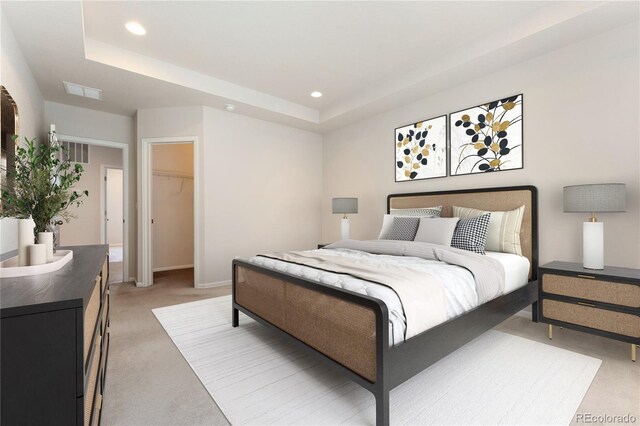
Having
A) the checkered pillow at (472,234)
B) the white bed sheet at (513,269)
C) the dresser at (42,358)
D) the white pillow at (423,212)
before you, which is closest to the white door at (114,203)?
the white pillow at (423,212)

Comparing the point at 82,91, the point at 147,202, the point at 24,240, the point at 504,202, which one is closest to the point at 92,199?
the point at 147,202

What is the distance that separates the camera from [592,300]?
224 centimetres

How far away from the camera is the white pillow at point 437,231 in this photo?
2.98 metres

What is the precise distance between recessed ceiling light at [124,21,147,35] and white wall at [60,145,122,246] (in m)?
4.52

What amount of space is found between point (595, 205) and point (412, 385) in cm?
195

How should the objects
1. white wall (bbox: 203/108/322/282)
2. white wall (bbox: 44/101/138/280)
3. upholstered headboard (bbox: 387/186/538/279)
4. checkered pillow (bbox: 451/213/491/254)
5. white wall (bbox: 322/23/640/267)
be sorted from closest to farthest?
white wall (bbox: 322/23/640/267) < checkered pillow (bbox: 451/213/491/254) < upholstered headboard (bbox: 387/186/538/279) < white wall (bbox: 44/101/138/280) < white wall (bbox: 203/108/322/282)

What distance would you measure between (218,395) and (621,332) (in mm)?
2694

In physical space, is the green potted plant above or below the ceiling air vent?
below

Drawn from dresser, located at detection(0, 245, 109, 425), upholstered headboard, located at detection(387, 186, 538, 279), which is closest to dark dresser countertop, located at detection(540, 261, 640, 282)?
upholstered headboard, located at detection(387, 186, 538, 279)

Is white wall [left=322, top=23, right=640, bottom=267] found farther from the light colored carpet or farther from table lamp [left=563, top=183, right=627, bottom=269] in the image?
the light colored carpet

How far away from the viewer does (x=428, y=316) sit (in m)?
1.66

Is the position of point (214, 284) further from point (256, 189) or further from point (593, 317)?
point (593, 317)

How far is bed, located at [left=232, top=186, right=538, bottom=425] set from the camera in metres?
1.44

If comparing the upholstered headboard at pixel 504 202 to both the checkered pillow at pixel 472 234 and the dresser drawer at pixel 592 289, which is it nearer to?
the checkered pillow at pixel 472 234
